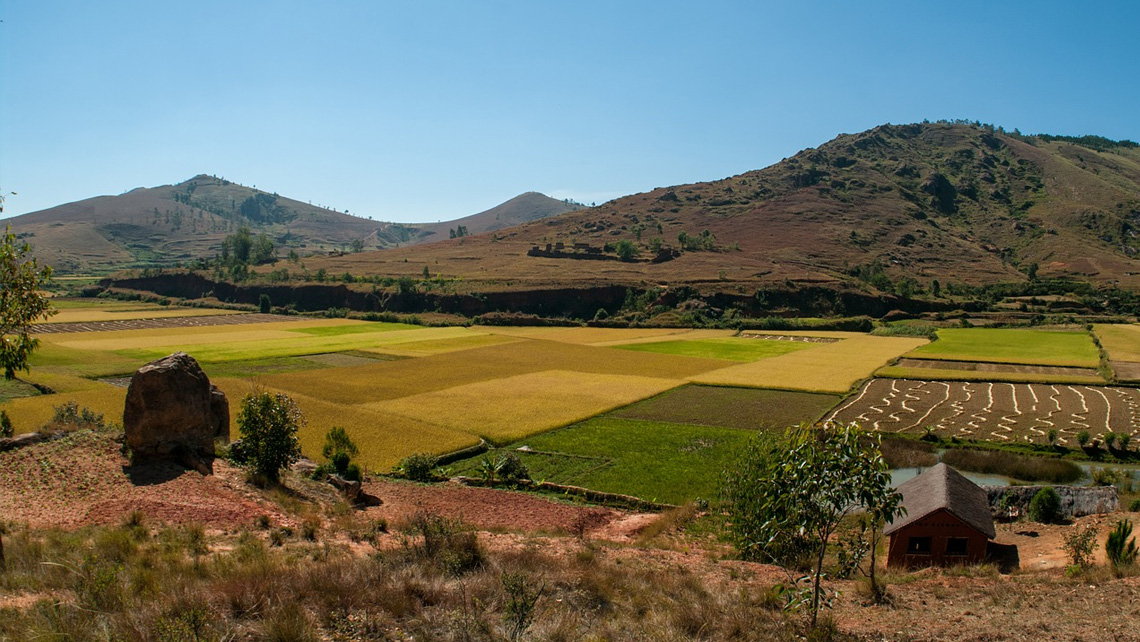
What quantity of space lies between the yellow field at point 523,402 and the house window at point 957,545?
20660 millimetres

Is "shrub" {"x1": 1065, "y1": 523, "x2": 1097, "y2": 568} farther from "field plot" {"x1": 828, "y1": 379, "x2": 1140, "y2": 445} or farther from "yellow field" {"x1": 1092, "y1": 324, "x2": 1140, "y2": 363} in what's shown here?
"yellow field" {"x1": 1092, "y1": 324, "x2": 1140, "y2": 363}

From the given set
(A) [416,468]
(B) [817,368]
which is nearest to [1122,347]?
(B) [817,368]

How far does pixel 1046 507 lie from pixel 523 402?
2835 cm

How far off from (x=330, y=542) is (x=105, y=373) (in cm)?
4558

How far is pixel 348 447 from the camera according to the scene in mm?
31703

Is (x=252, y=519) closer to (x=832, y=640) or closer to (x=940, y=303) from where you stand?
(x=832, y=640)

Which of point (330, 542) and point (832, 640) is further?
point (330, 542)

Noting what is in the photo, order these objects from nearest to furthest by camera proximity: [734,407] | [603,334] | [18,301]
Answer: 1. [18,301]
2. [734,407]
3. [603,334]

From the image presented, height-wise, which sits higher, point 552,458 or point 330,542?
point 330,542

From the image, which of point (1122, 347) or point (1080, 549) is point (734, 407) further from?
point (1122, 347)

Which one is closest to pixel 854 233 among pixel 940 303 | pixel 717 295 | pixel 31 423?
pixel 940 303

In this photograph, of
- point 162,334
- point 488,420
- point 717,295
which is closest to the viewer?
point 488,420

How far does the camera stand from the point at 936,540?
70.3 feet

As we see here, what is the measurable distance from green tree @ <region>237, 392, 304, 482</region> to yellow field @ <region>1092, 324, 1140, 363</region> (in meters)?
70.7
